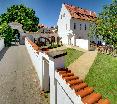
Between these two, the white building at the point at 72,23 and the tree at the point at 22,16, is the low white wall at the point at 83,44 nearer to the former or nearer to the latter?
the white building at the point at 72,23

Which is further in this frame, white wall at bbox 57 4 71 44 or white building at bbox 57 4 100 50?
white wall at bbox 57 4 71 44

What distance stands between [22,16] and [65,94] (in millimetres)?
59632

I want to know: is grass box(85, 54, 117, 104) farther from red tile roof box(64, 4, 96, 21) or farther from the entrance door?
red tile roof box(64, 4, 96, 21)

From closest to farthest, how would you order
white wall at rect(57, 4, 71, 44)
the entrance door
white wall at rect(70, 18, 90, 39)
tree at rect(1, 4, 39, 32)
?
1. the entrance door
2. white wall at rect(70, 18, 90, 39)
3. white wall at rect(57, 4, 71, 44)
4. tree at rect(1, 4, 39, 32)

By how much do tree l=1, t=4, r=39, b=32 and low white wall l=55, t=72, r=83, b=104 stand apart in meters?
55.4

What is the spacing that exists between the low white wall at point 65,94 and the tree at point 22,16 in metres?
55.4

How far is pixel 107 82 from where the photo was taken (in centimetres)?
1402

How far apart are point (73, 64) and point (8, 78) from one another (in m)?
6.03

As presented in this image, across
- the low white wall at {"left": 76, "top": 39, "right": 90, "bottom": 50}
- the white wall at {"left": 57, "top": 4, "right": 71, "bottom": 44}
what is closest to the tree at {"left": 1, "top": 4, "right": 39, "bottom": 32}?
the white wall at {"left": 57, "top": 4, "right": 71, "bottom": 44}

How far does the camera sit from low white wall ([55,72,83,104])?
300 inches

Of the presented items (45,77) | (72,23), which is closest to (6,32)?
(72,23)

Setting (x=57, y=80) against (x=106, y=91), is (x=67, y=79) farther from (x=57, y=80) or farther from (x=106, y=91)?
(x=106, y=91)

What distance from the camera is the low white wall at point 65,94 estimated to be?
300 inches

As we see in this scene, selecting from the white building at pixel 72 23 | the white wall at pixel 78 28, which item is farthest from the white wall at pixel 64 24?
the white wall at pixel 78 28
